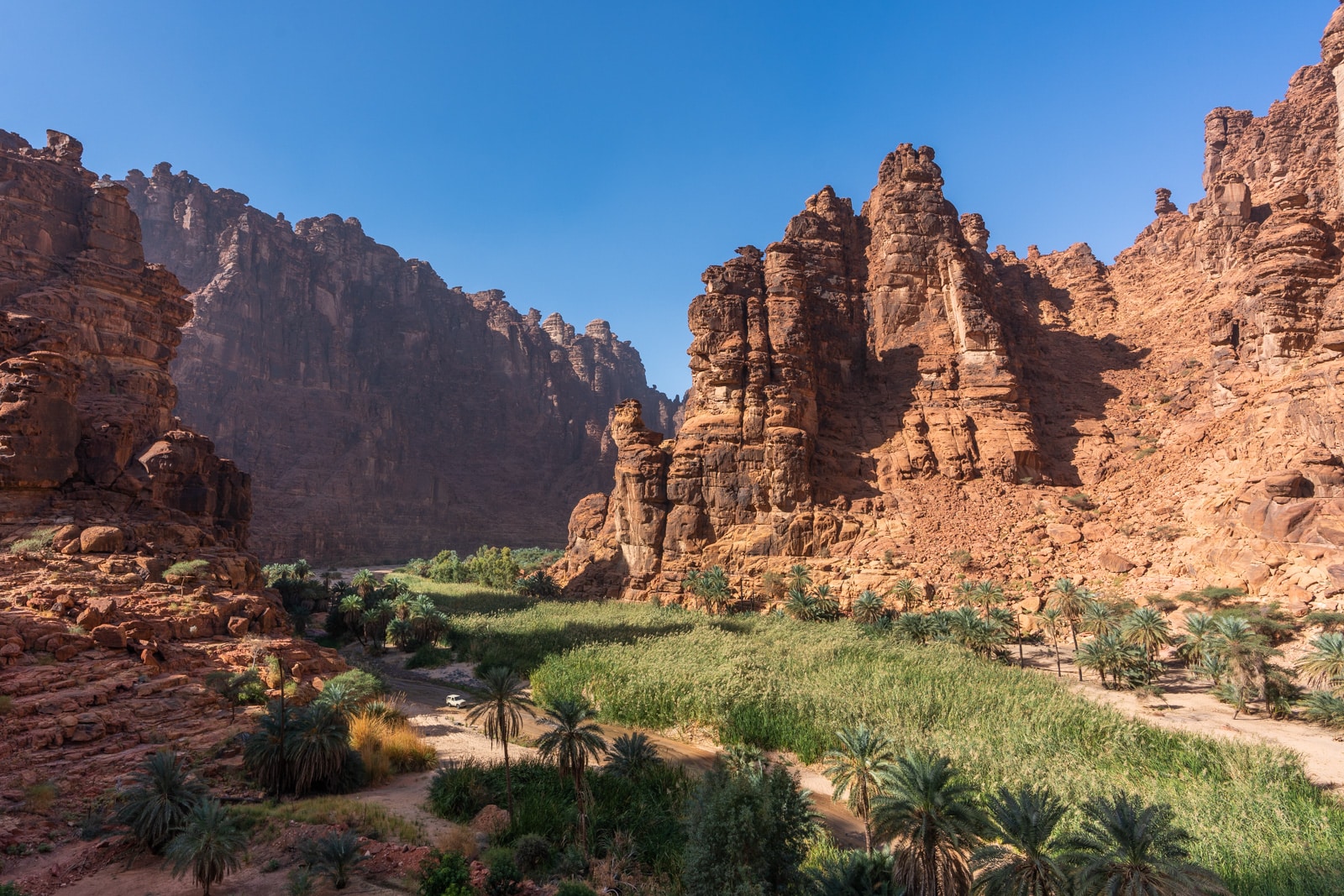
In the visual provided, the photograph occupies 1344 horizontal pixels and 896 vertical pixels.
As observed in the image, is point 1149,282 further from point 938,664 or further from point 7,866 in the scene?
point 7,866

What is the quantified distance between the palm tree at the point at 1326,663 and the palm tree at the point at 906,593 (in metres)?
18.4

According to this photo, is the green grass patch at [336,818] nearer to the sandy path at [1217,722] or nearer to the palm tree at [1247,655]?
the sandy path at [1217,722]

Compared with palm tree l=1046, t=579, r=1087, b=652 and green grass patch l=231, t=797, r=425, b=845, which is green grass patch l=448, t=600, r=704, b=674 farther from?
palm tree l=1046, t=579, r=1087, b=652

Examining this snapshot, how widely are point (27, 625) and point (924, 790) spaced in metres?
27.7

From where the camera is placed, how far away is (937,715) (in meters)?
23.2

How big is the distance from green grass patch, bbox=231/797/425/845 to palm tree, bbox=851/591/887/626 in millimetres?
30405

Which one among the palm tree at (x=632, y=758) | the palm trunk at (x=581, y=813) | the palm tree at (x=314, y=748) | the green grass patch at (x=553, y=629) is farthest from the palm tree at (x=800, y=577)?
the palm tree at (x=314, y=748)

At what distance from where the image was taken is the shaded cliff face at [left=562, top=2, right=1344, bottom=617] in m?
37.0

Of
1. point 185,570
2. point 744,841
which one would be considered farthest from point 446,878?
point 185,570

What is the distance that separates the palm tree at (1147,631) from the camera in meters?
29.0

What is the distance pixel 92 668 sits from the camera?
19.9 metres

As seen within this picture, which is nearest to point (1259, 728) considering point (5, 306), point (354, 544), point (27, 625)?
A: point (27, 625)

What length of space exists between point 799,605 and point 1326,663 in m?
24.3

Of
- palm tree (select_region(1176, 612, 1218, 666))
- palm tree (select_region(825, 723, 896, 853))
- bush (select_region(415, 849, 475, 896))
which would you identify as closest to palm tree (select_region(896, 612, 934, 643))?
palm tree (select_region(1176, 612, 1218, 666))
